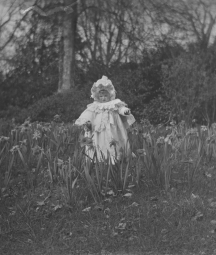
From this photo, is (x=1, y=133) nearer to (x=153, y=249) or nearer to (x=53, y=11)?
(x=153, y=249)

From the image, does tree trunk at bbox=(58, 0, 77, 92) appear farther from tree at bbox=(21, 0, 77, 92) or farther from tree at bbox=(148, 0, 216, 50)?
tree at bbox=(148, 0, 216, 50)

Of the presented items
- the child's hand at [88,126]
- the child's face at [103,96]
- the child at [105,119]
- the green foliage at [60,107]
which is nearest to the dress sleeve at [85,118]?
the child at [105,119]

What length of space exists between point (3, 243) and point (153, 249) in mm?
1185

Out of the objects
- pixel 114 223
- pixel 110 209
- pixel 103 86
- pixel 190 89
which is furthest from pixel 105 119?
pixel 190 89

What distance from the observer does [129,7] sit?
16.9 metres

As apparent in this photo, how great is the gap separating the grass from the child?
2.33 ft

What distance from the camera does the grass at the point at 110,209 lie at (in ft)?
14.0

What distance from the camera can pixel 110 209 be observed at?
4961 mm

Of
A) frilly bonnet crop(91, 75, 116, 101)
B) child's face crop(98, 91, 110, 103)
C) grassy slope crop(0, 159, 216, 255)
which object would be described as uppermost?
frilly bonnet crop(91, 75, 116, 101)

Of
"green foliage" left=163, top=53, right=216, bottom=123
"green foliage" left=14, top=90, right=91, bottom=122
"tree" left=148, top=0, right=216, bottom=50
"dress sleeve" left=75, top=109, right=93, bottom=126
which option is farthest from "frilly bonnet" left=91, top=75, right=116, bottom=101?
"tree" left=148, top=0, right=216, bottom=50

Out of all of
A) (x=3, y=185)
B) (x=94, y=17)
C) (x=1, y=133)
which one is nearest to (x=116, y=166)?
(x=3, y=185)

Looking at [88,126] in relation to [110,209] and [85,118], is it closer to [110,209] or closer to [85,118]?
[85,118]

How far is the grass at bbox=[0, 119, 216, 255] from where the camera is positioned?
4277 millimetres

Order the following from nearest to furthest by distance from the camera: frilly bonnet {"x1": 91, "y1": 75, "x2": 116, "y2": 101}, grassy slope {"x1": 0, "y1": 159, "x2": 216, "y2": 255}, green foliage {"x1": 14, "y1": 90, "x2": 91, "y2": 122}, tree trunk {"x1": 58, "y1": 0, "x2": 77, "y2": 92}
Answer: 1. grassy slope {"x1": 0, "y1": 159, "x2": 216, "y2": 255}
2. frilly bonnet {"x1": 91, "y1": 75, "x2": 116, "y2": 101}
3. green foliage {"x1": 14, "y1": 90, "x2": 91, "y2": 122}
4. tree trunk {"x1": 58, "y1": 0, "x2": 77, "y2": 92}
